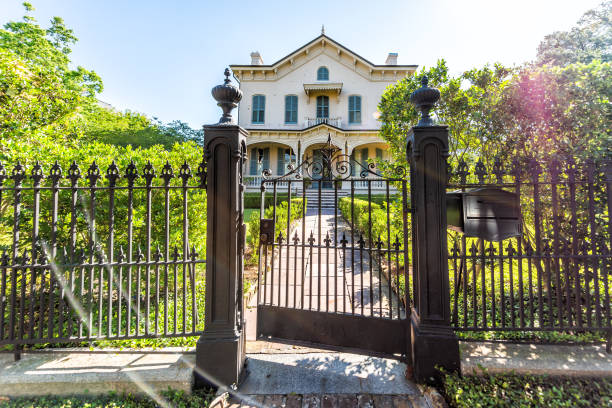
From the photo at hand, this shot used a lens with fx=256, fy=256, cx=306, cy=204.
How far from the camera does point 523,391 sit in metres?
2.04

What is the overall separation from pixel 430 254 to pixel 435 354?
873 mm

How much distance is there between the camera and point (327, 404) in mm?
2098

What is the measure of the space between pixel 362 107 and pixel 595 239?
59.5 feet

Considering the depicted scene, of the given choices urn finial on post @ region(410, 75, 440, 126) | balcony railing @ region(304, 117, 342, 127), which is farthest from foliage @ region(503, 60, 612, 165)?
balcony railing @ region(304, 117, 342, 127)

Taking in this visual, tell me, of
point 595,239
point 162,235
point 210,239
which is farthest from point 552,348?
point 162,235

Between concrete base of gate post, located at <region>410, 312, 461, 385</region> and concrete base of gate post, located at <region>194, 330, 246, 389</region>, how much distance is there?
163 centimetres

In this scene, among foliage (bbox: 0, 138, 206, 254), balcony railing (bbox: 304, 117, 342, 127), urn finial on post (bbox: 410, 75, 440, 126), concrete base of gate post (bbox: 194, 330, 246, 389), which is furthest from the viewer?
balcony railing (bbox: 304, 117, 342, 127)

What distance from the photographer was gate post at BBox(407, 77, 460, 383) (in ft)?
7.43

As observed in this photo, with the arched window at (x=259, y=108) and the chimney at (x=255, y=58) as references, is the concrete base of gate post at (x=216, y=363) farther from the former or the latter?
the chimney at (x=255, y=58)

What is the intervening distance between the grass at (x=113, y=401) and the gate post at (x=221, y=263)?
0.16 m

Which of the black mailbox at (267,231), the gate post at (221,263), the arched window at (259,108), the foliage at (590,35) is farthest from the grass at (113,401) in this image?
the arched window at (259,108)

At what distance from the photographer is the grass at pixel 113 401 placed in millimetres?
2035

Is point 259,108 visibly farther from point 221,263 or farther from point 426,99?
point 221,263

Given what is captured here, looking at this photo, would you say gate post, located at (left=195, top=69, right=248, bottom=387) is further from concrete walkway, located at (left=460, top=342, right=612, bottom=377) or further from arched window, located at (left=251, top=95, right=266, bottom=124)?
arched window, located at (left=251, top=95, right=266, bottom=124)
